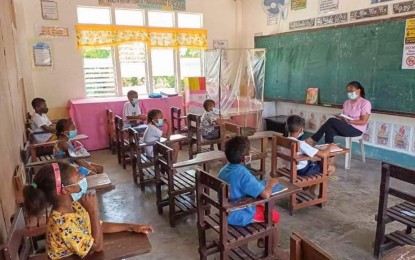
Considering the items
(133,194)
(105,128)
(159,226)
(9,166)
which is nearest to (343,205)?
(159,226)

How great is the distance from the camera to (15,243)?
1.43 metres

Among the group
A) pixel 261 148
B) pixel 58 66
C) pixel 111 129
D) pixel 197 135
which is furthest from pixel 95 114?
pixel 261 148

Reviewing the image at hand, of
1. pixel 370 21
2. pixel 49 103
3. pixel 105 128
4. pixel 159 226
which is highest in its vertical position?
pixel 370 21

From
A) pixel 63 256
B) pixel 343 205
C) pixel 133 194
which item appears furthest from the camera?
pixel 133 194

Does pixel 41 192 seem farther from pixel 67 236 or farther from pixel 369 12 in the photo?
pixel 369 12

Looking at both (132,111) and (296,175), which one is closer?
(296,175)

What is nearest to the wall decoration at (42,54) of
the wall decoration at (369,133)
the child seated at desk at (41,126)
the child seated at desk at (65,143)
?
the child seated at desk at (41,126)

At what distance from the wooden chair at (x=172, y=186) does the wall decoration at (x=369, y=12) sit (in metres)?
3.48

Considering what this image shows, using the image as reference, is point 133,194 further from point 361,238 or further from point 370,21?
point 370,21

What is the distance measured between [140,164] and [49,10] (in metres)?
3.51

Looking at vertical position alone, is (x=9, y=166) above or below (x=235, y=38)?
below

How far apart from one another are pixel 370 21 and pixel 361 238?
322 centimetres

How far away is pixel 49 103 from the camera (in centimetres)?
558

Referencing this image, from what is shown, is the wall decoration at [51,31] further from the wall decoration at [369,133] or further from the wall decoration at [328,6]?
the wall decoration at [369,133]
